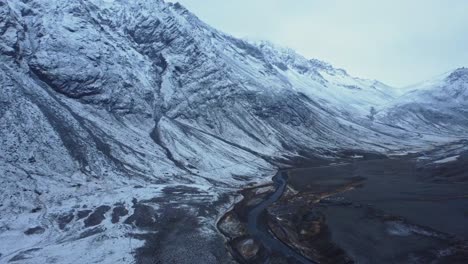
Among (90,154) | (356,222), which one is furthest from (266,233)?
(90,154)

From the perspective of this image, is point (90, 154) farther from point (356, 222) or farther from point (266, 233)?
point (356, 222)

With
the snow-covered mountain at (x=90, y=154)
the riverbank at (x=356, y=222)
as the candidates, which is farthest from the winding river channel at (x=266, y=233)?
the snow-covered mountain at (x=90, y=154)

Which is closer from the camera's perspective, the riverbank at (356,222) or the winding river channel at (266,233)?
the riverbank at (356,222)

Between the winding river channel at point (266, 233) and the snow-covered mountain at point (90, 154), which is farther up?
the winding river channel at point (266, 233)

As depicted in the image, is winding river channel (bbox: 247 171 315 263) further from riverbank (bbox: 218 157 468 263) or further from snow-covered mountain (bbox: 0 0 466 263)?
snow-covered mountain (bbox: 0 0 466 263)

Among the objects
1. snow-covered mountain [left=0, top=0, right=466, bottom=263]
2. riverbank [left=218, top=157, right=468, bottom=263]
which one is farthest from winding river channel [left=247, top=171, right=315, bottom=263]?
snow-covered mountain [left=0, top=0, right=466, bottom=263]

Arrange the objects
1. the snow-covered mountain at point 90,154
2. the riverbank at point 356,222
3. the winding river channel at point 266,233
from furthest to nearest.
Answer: the snow-covered mountain at point 90,154
the winding river channel at point 266,233
the riverbank at point 356,222

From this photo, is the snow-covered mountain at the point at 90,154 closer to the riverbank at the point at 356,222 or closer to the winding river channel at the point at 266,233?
the riverbank at the point at 356,222

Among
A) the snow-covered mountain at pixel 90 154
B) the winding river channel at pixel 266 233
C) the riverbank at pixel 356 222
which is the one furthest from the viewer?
the snow-covered mountain at pixel 90 154

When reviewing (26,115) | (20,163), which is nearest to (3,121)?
(26,115)

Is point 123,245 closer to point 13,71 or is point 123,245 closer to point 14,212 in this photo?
point 14,212

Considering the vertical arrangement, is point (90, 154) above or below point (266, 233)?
below
